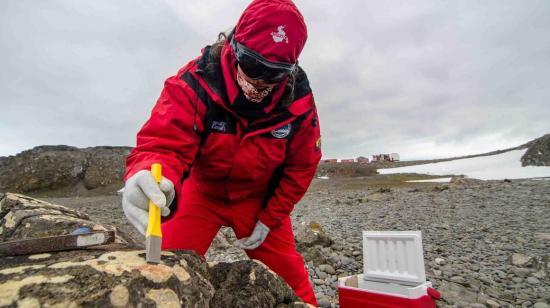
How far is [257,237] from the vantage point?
326 cm

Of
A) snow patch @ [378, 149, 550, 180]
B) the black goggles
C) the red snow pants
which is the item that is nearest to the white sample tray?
the red snow pants

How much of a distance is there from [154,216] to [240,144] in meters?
1.22

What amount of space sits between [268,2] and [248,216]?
74.4 inches

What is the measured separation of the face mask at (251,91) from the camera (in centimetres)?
261

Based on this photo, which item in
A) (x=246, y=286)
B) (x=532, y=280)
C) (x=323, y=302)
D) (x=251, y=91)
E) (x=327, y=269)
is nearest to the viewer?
(x=246, y=286)

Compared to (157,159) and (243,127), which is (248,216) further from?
(157,159)

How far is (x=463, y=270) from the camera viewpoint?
4.48 m

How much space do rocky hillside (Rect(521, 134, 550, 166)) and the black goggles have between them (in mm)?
26171

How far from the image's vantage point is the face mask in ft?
8.58

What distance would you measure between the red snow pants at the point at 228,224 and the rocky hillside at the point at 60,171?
567 inches

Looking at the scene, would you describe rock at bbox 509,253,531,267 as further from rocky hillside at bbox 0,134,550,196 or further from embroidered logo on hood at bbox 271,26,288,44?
rocky hillside at bbox 0,134,550,196

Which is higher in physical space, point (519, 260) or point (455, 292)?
point (519, 260)

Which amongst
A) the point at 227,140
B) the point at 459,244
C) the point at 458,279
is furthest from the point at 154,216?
the point at 459,244

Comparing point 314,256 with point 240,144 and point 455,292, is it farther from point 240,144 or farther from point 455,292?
point 240,144
